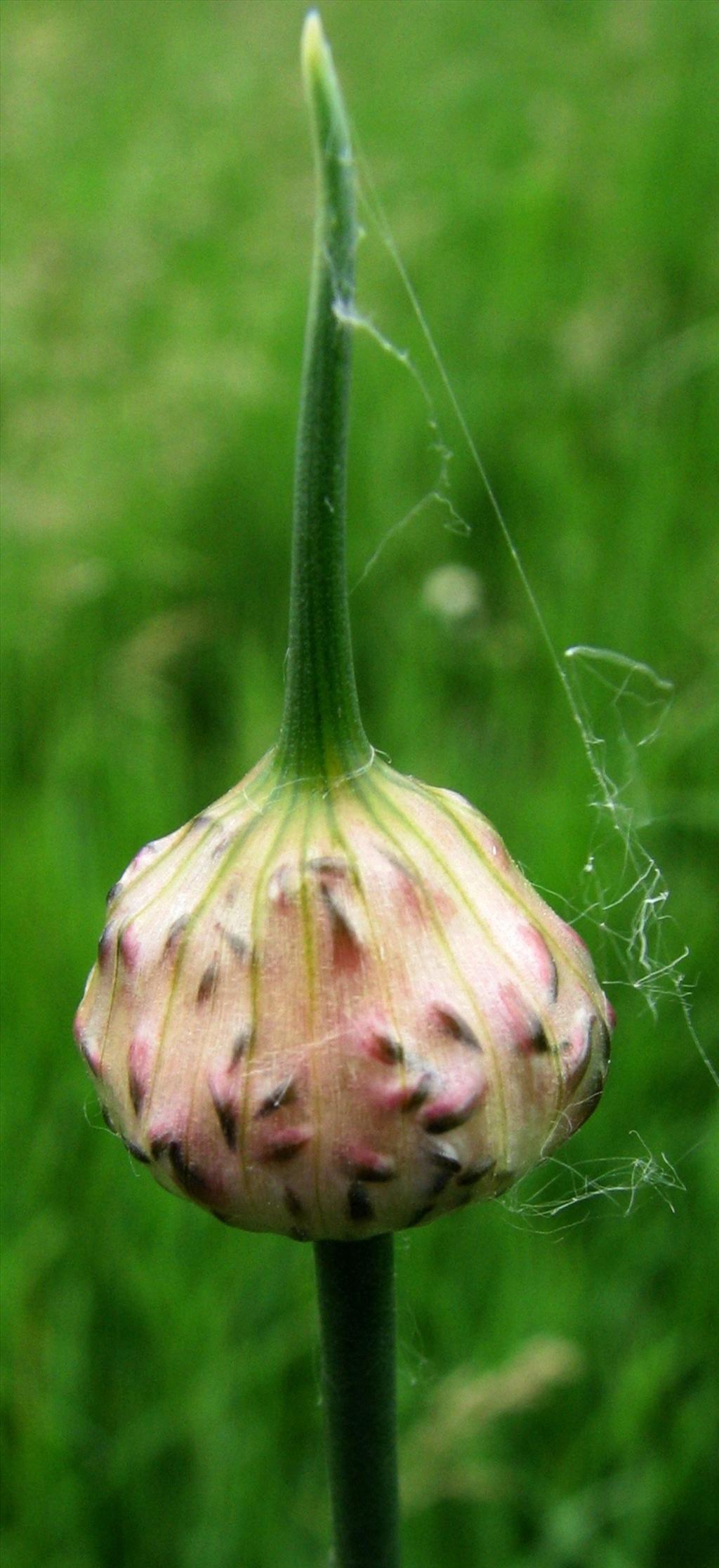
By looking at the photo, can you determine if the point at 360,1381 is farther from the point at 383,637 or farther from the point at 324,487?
the point at 383,637

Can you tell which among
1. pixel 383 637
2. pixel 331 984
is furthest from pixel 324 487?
pixel 383 637

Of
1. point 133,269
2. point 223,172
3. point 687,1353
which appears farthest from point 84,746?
point 223,172

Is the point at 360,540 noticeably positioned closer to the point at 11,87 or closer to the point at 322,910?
the point at 11,87

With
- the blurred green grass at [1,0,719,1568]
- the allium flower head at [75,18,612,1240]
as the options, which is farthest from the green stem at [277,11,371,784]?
the blurred green grass at [1,0,719,1568]

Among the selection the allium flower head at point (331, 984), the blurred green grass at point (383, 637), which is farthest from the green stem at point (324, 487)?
the blurred green grass at point (383, 637)

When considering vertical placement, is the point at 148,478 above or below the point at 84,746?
above

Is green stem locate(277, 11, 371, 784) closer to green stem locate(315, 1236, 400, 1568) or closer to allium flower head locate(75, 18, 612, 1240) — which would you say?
allium flower head locate(75, 18, 612, 1240)
